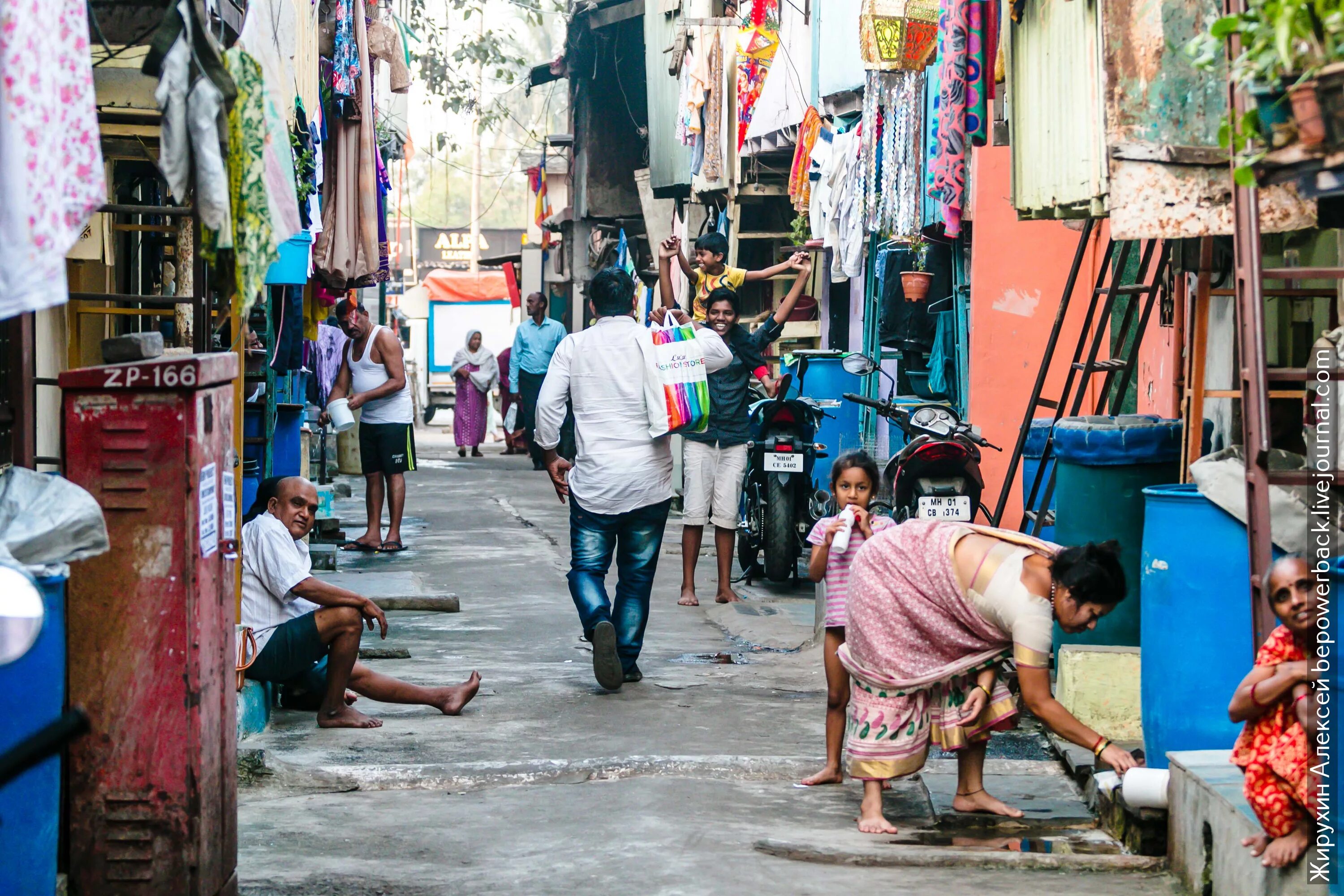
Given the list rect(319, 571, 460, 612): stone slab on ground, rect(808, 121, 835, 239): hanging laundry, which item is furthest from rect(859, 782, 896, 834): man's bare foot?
rect(808, 121, 835, 239): hanging laundry

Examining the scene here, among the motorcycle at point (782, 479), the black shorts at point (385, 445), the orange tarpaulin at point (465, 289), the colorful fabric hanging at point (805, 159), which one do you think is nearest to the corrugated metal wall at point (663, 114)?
the colorful fabric hanging at point (805, 159)

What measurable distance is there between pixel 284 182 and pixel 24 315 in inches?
35.0

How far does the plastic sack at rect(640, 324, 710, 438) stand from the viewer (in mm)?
7652

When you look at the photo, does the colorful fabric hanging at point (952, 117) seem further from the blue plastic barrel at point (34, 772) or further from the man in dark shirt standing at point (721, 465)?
the blue plastic barrel at point (34, 772)

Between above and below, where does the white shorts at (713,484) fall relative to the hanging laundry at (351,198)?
below

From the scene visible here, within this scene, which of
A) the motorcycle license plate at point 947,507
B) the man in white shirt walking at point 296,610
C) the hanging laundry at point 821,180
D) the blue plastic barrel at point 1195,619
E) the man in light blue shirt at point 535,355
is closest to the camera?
the blue plastic barrel at point 1195,619

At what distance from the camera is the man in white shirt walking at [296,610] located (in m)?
6.27

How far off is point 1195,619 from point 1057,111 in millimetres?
2722

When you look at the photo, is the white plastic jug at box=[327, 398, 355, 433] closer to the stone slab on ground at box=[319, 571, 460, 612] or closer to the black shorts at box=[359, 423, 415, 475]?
the black shorts at box=[359, 423, 415, 475]

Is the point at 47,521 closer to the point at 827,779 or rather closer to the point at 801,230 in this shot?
the point at 827,779

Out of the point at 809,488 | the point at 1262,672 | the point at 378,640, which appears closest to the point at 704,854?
the point at 1262,672

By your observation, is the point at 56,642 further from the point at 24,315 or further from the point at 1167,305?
the point at 1167,305

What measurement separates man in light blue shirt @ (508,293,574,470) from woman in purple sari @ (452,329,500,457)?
4593mm

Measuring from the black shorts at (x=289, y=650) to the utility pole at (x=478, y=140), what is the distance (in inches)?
666
